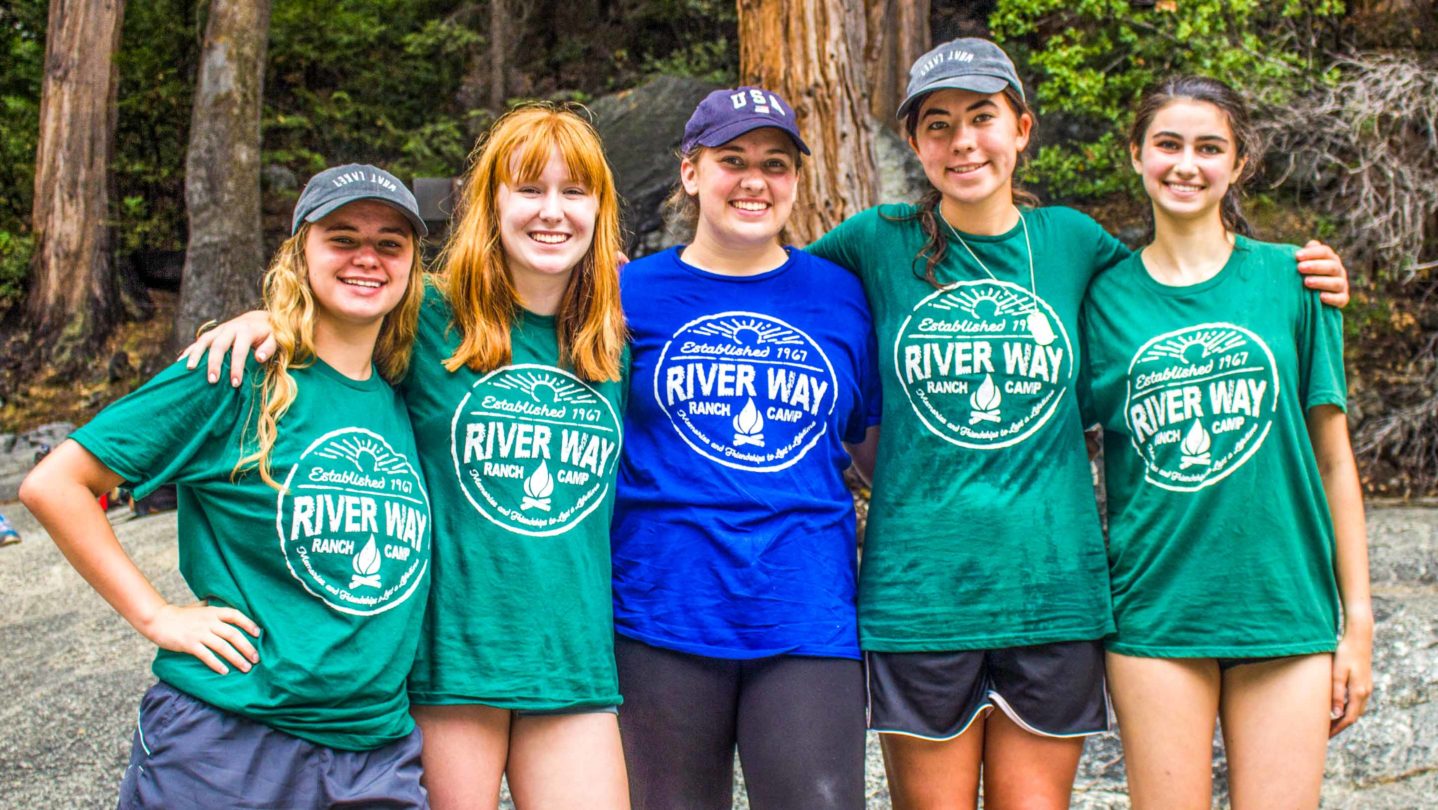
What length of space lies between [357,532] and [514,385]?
1.55 ft

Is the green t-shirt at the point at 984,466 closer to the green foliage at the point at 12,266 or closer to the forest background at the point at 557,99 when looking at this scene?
the forest background at the point at 557,99

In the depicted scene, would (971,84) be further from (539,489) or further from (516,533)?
(516,533)

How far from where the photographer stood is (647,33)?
15688 millimetres

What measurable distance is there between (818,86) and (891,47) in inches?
244

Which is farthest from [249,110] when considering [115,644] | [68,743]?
[68,743]

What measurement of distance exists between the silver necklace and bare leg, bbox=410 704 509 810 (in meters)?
1.49

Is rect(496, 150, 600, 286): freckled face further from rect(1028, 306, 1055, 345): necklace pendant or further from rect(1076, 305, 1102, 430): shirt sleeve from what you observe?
rect(1076, 305, 1102, 430): shirt sleeve

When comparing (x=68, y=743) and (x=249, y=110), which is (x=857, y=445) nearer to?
(x=68, y=743)

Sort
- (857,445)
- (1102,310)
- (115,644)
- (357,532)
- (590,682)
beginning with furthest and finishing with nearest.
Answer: (115,644) < (857,445) < (1102,310) < (590,682) < (357,532)

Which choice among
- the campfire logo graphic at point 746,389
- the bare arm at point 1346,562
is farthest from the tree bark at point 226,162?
the bare arm at point 1346,562

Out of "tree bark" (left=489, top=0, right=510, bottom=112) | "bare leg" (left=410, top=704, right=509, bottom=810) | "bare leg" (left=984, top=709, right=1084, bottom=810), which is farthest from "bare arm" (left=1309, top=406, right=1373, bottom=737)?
"tree bark" (left=489, top=0, right=510, bottom=112)

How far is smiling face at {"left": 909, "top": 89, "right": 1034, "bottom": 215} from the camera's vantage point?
2.83 metres

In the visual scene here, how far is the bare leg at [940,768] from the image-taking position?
9.03 ft

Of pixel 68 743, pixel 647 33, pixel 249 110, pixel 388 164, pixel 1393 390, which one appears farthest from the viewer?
pixel 647 33
